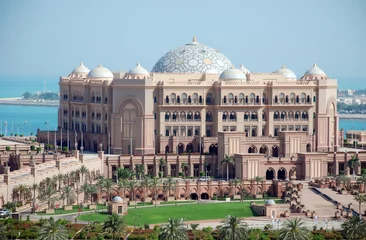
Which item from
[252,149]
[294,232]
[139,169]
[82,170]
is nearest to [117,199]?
[82,170]

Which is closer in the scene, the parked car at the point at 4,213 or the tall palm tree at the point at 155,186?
the parked car at the point at 4,213

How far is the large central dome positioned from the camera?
116312 millimetres

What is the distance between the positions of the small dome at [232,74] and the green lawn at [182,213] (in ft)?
65.1

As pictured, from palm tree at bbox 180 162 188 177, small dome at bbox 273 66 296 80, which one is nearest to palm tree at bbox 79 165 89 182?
palm tree at bbox 180 162 188 177

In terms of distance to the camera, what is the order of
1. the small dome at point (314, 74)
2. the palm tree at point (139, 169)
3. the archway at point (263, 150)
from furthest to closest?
the small dome at point (314, 74), the archway at point (263, 150), the palm tree at point (139, 169)

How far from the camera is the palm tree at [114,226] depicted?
251 feet

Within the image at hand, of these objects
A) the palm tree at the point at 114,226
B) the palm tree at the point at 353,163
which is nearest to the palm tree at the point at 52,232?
the palm tree at the point at 114,226

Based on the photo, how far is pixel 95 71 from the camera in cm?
11719

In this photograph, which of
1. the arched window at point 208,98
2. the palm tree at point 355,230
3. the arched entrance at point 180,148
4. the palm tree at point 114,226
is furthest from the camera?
the arched window at point 208,98

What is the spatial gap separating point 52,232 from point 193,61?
150ft

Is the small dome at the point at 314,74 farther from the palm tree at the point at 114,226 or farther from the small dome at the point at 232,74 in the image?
the palm tree at the point at 114,226

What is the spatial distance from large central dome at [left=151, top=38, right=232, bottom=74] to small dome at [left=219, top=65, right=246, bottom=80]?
12.2ft

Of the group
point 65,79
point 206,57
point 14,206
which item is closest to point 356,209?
point 14,206

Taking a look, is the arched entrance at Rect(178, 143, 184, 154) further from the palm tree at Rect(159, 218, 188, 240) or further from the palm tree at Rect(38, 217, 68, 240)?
the palm tree at Rect(38, 217, 68, 240)
